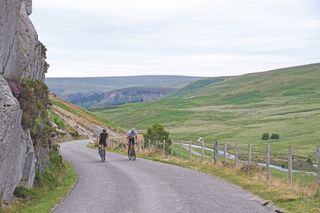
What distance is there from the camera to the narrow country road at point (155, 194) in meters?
16.2

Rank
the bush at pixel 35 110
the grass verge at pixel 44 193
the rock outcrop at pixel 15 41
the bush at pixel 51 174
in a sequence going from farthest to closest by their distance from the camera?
the bush at pixel 51 174 < the bush at pixel 35 110 < the rock outcrop at pixel 15 41 < the grass verge at pixel 44 193

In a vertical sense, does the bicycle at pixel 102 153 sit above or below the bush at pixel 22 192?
below

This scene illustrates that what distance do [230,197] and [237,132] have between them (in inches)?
4681

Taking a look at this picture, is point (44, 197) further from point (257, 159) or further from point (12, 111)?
point (257, 159)

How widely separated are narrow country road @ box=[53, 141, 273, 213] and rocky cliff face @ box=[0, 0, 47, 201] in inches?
67.9

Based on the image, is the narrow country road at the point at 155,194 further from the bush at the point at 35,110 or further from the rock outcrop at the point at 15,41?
Result: the rock outcrop at the point at 15,41

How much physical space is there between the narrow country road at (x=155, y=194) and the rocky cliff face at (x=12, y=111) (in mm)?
1726

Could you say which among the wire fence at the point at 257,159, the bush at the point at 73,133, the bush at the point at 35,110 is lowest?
the bush at the point at 73,133

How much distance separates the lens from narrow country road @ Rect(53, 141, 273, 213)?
53.3 ft

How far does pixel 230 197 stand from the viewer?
18641 mm

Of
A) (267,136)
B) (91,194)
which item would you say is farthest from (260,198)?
(267,136)

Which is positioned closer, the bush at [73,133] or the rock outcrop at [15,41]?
the rock outcrop at [15,41]

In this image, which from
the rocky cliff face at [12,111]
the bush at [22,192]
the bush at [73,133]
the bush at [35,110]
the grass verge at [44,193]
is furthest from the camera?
the bush at [73,133]

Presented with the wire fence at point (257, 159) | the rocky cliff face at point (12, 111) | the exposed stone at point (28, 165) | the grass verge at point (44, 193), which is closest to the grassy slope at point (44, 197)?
the grass verge at point (44, 193)
